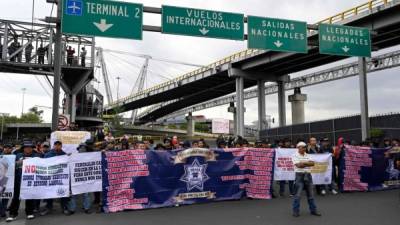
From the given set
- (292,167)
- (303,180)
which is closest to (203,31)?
(292,167)

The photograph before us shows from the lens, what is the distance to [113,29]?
1572 centimetres

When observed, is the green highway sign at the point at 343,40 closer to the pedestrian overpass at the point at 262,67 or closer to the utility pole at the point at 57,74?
the pedestrian overpass at the point at 262,67

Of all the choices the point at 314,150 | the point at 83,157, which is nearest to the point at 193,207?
the point at 83,157

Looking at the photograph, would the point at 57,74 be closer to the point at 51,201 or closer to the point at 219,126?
the point at 51,201

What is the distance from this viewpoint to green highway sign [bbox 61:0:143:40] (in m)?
15.1

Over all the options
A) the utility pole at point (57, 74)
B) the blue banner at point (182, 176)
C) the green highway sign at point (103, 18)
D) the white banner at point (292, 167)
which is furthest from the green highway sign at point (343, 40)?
the utility pole at point (57, 74)

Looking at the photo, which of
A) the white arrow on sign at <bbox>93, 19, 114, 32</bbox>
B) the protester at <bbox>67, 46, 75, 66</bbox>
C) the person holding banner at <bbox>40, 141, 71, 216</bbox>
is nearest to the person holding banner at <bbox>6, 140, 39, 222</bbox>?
the person holding banner at <bbox>40, 141, 71, 216</bbox>

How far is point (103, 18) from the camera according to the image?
15523mm

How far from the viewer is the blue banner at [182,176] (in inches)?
412

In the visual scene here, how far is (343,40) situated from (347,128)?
1199 cm

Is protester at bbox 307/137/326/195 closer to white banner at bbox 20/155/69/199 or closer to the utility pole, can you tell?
white banner at bbox 20/155/69/199

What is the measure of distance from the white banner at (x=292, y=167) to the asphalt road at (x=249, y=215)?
4.00ft

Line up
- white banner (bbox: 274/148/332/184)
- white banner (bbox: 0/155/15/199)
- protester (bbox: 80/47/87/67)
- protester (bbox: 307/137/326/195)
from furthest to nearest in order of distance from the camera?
1. protester (bbox: 80/47/87/67)
2. protester (bbox: 307/137/326/195)
3. white banner (bbox: 274/148/332/184)
4. white banner (bbox: 0/155/15/199)

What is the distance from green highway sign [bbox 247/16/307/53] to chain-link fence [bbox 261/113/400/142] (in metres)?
5.77
